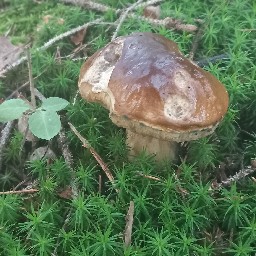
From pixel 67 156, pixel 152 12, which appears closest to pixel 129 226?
pixel 67 156

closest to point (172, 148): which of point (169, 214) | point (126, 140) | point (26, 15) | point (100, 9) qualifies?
point (126, 140)

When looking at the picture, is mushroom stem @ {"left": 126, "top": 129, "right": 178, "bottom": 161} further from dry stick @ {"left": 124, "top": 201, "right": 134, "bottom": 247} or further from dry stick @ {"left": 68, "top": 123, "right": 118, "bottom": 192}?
dry stick @ {"left": 124, "top": 201, "right": 134, "bottom": 247}

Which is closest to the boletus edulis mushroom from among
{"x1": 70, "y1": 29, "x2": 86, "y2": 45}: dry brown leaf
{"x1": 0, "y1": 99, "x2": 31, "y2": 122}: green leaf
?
{"x1": 0, "y1": 99, "x2": 31, "y2": 122}: green leaf

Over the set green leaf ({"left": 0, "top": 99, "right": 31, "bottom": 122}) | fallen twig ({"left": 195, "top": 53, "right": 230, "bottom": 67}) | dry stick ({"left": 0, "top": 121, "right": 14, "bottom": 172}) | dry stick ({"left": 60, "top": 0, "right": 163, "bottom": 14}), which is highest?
green leaf ({"left": 0, "top": 99, "right": 31, "bottom": 122})

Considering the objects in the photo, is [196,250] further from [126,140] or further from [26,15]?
[26,15]

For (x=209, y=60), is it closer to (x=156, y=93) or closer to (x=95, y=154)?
(x=156, y=93)
